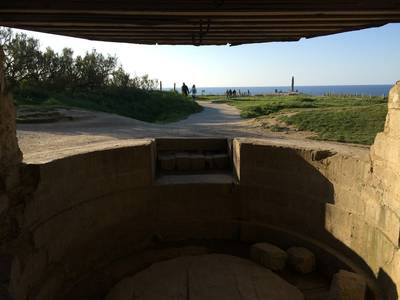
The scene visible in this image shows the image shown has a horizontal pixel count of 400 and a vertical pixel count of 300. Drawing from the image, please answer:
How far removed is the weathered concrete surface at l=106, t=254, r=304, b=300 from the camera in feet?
19.9

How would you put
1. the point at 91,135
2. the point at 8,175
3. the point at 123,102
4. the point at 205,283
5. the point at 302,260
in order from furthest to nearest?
1. the point at 123,102
2. the point at 91,135
3. the point at 302,260
4. the point at 205,283
5. the point at 8,175

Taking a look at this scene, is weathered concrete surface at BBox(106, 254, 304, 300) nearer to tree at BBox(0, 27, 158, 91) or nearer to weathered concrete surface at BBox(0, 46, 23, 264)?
weathered concrete surface at BBox(0, 46, 23, 264)

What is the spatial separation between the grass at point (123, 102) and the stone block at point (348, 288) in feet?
42.2

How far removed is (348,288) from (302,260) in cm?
152

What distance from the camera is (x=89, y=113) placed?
599 inches

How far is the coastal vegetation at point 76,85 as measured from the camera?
→ 64.4ft

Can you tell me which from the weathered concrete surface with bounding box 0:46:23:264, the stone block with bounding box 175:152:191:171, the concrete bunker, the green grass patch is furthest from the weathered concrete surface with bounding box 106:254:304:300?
the green grass patch

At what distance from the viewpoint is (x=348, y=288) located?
18.9 ft

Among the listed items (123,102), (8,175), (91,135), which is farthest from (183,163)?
(123,102)

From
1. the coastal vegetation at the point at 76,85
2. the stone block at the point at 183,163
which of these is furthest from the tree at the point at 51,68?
the stone block at the point at 183,163

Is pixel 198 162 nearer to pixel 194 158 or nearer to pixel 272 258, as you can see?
pixel 194 158

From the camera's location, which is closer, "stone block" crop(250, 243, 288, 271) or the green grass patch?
"stone block" crop(250, 243, 288, 271)

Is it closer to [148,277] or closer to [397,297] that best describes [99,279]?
[148,277]

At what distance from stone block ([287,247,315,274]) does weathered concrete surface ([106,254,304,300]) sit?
709 millimetres
